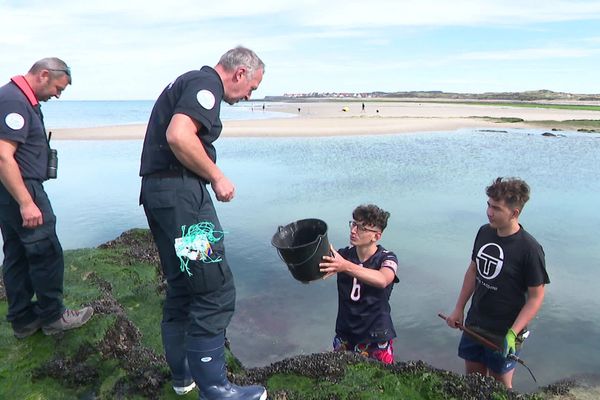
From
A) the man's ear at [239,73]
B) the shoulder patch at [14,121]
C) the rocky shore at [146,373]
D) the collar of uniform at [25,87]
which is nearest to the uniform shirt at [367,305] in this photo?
the rocky shore at [146,373]

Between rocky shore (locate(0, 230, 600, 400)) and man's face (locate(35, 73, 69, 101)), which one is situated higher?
man's face (locate(35, 73, 69, 101))

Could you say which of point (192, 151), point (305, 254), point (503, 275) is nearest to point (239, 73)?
point (192, 151)

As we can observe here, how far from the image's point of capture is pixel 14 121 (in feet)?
14.0

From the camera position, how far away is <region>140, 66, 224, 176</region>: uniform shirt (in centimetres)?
311

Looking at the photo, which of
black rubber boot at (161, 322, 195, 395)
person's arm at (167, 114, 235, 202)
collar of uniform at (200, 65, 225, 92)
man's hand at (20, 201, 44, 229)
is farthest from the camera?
man's hand at (20, 201, 44, 229)

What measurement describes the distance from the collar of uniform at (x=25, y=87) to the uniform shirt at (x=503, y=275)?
425cm

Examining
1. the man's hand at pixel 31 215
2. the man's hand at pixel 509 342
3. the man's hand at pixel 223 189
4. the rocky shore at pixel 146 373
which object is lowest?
the rocky shore at pixel 146 373

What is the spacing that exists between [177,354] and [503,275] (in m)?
2.78

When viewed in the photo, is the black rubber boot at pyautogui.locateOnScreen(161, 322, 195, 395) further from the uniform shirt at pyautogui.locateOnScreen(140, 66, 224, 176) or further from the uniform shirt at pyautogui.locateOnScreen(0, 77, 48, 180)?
the uniform shirt at pyautogui.locateOnScreen(0, 77, 48, 180)

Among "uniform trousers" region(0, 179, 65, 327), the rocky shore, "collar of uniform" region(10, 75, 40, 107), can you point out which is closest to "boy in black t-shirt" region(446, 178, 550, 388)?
the rocky shore

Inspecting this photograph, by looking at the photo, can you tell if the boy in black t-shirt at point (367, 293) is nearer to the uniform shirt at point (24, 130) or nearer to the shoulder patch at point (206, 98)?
the shoulder patch at point (206, 98)

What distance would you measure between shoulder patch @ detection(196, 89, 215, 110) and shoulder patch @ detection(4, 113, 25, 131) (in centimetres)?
214

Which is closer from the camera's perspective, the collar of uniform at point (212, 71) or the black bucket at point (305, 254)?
the collar of uniform at point (212, 71)

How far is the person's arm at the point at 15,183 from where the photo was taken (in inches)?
166
